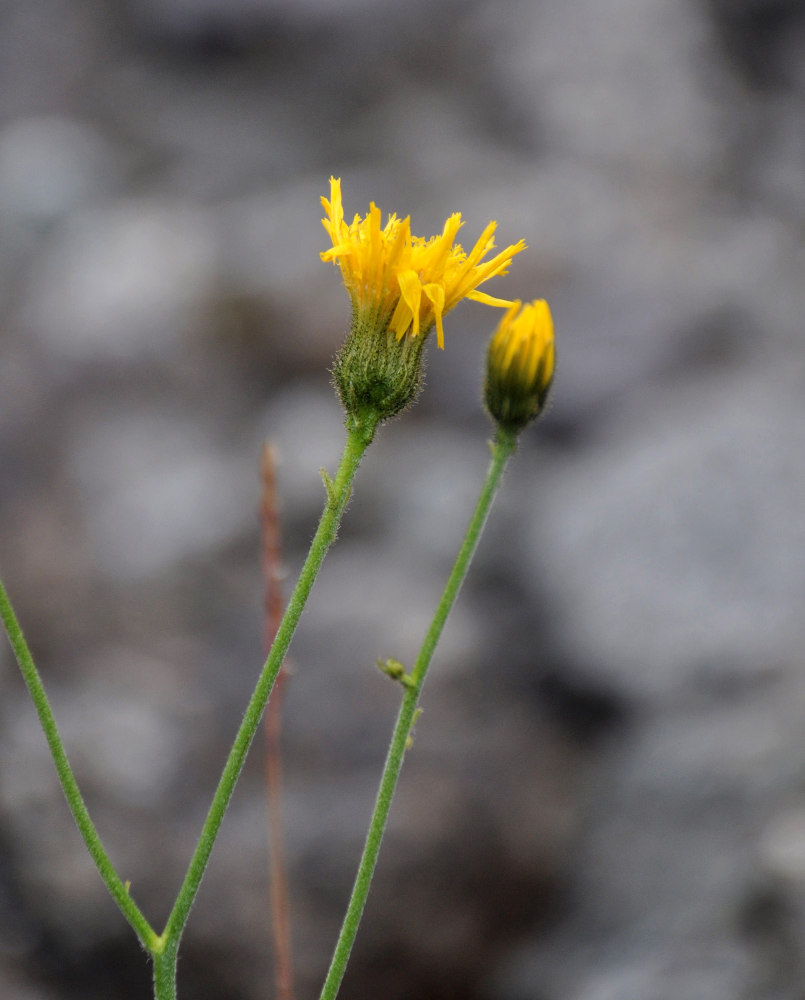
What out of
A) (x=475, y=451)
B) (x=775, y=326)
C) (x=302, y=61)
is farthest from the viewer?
(x=302, y=61)

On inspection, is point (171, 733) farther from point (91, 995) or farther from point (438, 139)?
point (438, 139)

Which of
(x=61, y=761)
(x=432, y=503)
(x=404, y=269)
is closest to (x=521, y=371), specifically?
(x=404, y=269)

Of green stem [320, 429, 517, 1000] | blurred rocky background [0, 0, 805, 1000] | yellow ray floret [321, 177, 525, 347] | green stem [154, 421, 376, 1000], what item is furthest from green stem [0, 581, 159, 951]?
blurred rocky background [0, 0, 805, 1000]

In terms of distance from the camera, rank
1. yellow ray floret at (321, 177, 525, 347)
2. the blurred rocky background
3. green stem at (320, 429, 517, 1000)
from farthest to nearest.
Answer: the blurred rocky background
yellow ray floret at (321, 177, 525, 347)
green stem at (320, 429, 517, 1000)

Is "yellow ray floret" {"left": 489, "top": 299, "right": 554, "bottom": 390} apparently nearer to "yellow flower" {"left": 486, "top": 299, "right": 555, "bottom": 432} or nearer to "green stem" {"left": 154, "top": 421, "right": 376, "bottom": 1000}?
"yellow flower" {"left": 486, "top": 299, "right": 555, "bottom": 432}

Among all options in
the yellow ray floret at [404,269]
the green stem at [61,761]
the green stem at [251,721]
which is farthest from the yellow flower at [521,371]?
the green stem at [61,761]

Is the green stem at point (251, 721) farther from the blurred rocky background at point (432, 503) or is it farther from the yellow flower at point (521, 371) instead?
the blurred rocky background at point (432, 503)

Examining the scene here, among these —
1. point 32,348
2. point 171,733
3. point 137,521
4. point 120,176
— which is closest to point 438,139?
point 120,176

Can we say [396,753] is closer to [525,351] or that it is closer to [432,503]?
[525,351]
